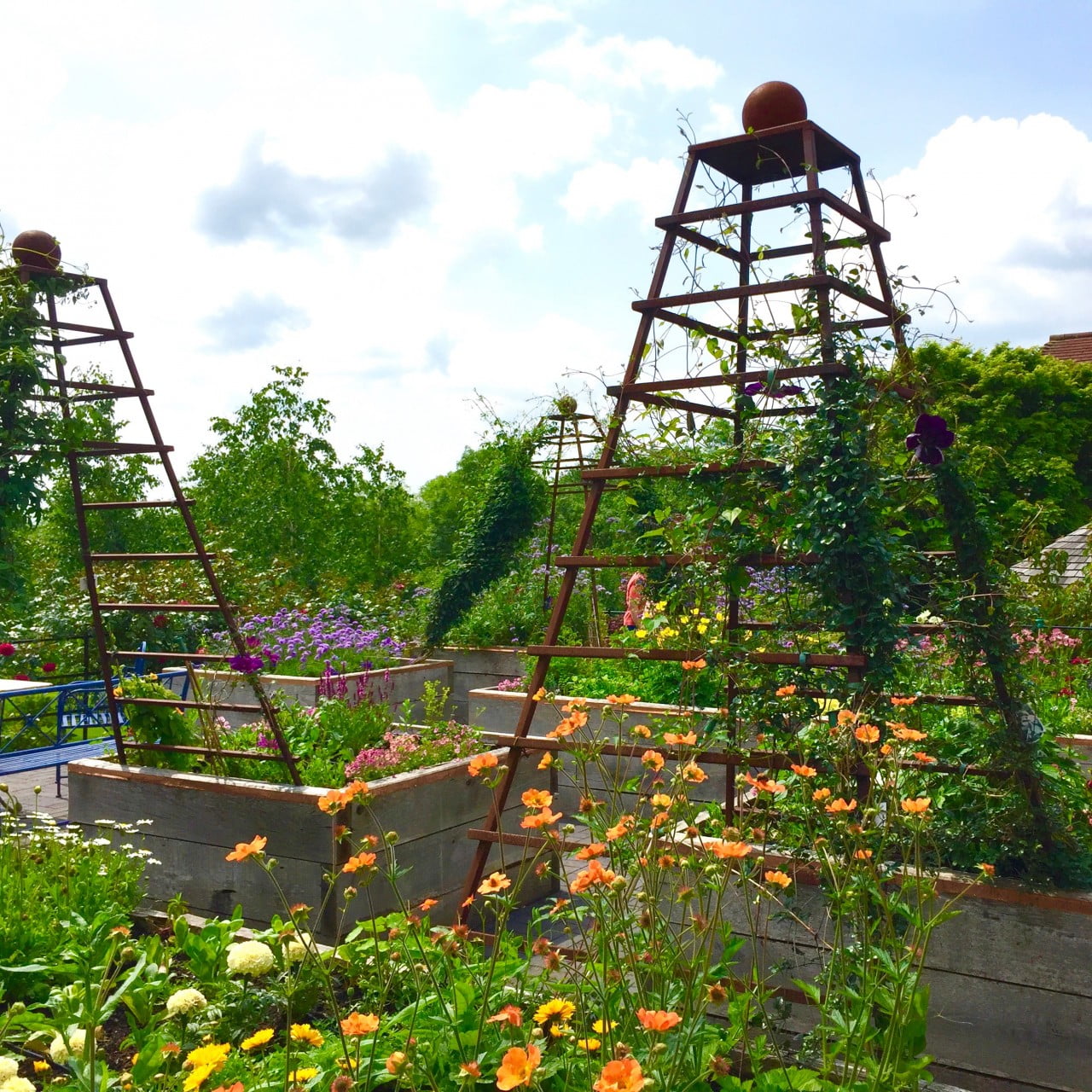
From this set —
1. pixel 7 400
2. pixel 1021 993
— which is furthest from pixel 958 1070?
pixel 7 400

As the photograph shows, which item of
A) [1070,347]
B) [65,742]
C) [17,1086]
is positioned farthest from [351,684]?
[1070,347]

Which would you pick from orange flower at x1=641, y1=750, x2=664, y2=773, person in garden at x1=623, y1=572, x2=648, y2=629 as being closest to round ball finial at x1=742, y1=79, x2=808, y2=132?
orange flower at x1=641, y1=750, x2=664, y2=773

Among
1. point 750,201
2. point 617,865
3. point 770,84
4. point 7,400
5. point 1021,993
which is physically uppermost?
point 770,84

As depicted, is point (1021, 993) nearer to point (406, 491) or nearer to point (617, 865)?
point (617, 865)

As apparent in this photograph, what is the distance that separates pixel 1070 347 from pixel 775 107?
24355mm

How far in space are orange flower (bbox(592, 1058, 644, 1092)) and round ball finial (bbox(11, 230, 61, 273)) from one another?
4.13m

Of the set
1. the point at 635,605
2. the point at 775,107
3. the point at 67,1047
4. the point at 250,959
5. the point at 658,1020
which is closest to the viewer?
the point at 658,1020

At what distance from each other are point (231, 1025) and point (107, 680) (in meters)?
2.44

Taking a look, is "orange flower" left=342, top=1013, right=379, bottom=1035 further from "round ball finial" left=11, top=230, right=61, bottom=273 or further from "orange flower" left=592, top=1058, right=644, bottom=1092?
"round ball finial" left=11, top=230, right=61, bottom=273

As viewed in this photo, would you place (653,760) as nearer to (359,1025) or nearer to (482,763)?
(482,763)

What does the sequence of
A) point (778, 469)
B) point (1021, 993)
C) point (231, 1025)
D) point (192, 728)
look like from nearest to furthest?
point (231, 1025) → point (1021, 993) → point (778, 469) → point (192, 728)

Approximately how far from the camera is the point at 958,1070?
2848 mm

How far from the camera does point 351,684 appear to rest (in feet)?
23.0

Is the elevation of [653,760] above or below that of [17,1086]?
above
